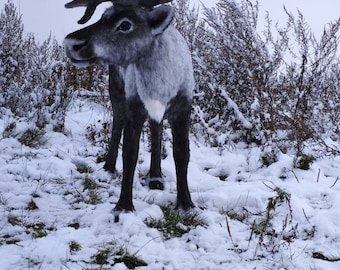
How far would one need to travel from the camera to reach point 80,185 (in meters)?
3.73

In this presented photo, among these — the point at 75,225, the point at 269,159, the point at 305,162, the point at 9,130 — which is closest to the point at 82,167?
the point at 9,130

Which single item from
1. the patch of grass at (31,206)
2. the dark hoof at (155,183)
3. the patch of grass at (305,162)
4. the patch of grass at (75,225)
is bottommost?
the patch of grass at (75,225)

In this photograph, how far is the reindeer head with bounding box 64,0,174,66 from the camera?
261 cm

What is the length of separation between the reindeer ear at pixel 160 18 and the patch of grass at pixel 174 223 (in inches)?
49.6

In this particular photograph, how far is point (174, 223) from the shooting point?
2816 mm

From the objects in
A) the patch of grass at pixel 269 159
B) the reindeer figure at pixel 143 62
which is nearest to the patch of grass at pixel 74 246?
the reindeer figure at pixel 143 62

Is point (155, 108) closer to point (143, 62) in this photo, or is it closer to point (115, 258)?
point (143, 62)

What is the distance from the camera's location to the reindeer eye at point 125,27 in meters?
2.69

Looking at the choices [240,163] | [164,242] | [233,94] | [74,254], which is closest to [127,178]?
[164,242]

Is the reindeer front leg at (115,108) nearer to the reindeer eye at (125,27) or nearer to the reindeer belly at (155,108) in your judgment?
the reindeer belly at (155,108)

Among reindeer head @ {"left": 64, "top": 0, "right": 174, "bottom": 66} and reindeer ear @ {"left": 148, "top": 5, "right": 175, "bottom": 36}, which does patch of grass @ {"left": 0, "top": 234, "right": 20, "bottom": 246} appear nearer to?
reindeer head @ {"left": 64, "top": 0, "right": 174, "bottom": 66}

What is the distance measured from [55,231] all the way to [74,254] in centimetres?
39

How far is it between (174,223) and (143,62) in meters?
1.13

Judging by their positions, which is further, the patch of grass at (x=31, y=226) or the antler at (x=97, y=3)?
the antler at (x=97, y=3)
